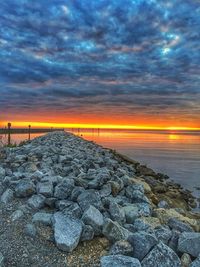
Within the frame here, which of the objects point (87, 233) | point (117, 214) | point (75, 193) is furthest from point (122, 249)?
point (75, 193)

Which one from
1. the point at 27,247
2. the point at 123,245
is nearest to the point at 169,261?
the point at 123,245

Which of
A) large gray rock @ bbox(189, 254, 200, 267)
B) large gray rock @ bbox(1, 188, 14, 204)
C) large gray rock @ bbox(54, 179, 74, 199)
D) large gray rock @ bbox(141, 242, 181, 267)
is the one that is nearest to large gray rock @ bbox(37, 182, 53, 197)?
large gray rock @ bbox(54, 179, 74, 199)

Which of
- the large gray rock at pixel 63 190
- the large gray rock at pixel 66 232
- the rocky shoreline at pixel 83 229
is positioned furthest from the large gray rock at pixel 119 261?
the large gray rock at pixel 63 190

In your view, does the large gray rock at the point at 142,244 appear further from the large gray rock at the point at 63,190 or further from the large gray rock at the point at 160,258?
the large gray rock at the point at 63,190

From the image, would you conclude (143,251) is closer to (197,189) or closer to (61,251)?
(61,251)

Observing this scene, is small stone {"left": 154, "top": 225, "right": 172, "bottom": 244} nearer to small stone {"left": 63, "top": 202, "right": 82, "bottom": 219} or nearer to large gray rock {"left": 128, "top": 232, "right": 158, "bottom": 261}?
large gray rock {"left": 128, "top": 232, "right": 158, "bottom": 261}

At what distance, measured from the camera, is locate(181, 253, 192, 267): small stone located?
13.1 ft

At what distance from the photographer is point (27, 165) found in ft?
29.0

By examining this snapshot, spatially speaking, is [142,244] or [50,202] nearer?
[142,244]

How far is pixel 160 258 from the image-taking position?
383 cm

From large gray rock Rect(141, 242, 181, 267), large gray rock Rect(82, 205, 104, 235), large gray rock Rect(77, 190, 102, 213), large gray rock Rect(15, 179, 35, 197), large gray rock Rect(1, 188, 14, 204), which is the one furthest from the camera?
large gray rock Rect(15, 179, 35, 197)

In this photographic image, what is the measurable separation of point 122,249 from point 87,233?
62 cm

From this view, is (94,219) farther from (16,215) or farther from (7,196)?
(7,196)

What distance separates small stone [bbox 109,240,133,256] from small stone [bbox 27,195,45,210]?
1833mm
